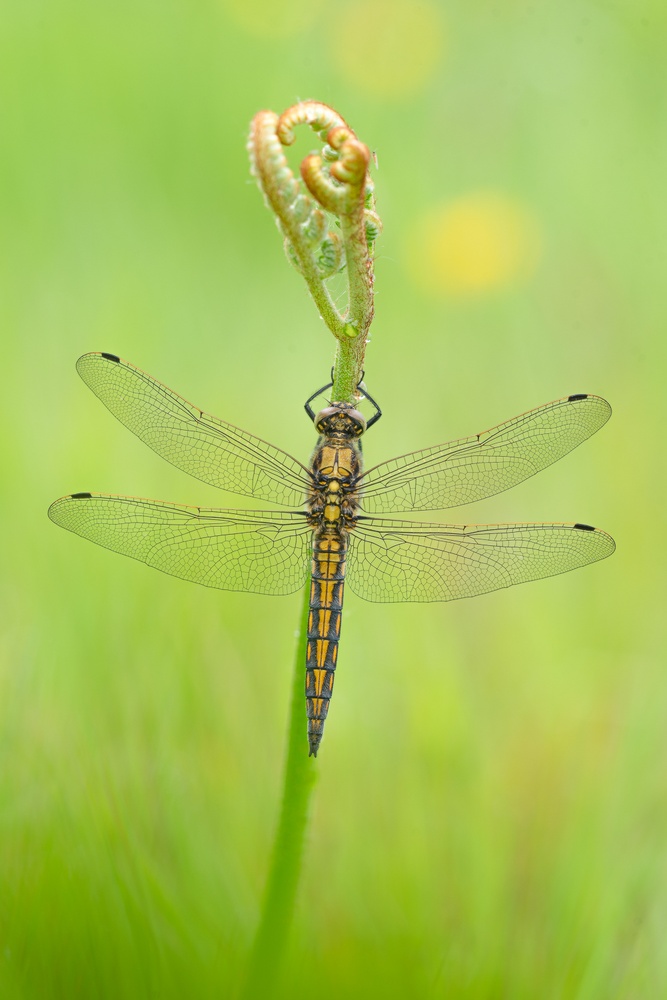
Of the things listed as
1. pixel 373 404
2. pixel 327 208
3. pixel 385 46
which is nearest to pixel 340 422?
pixel 373 404

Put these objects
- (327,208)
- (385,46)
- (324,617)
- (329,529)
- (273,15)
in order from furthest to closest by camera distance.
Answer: (273,15) → (385,46) → (329,529) → (324,617) → (327,208)

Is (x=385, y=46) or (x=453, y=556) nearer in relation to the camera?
(x=453, y=556)

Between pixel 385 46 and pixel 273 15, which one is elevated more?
pixel 273 15

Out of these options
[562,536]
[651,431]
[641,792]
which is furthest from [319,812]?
[651,431]

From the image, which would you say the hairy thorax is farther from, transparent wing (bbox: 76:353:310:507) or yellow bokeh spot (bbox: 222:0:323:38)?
yellow bokeh spot (bbox: 222:0:323:38)

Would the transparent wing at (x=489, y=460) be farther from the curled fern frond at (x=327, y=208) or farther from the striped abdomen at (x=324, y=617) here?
the curled fern frond at (x=327, y=208)

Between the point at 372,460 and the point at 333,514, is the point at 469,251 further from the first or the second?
the point at 333,514

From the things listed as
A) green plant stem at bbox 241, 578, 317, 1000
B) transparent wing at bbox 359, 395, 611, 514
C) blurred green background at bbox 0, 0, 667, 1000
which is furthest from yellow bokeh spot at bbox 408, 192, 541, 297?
green plant stem at bbox 241, 578, 317, 1000

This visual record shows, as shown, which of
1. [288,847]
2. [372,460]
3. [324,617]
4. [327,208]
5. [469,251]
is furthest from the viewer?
[469,251]
